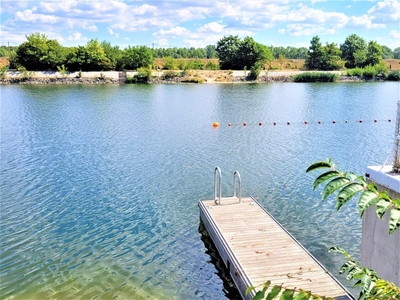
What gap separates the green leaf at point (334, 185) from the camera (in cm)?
280

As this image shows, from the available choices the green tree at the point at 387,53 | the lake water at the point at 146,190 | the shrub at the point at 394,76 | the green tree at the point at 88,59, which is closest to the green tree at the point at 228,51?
the green tree at the point at 88,59

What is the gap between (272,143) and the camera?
22734mm

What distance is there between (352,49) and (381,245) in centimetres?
8891

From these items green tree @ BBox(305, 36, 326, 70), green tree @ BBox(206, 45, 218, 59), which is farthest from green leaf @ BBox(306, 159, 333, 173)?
green tree @ BBox(206, 45, 218, 59)

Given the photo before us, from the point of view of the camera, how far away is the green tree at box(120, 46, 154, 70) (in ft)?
247

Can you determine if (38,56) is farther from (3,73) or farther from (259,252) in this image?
(259,252)

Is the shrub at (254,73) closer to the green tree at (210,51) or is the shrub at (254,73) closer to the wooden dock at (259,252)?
the wooden dock at (259,252)

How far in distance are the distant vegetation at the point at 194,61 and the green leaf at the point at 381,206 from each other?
236 feet


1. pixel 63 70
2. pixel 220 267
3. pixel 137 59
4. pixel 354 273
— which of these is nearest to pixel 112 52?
pixel 137 59

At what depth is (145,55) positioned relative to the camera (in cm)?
7562

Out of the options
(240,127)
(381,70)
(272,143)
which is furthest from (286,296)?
(381,70)

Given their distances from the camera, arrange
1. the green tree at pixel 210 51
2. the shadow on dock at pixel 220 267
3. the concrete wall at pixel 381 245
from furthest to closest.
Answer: the green tree at pixel 210 51 < the shadow on dock at pixel 220 267 < the concrete wall at pixel 381 245

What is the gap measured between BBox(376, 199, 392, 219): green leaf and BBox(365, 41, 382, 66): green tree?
8899 centimetres

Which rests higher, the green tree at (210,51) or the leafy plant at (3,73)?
the green tree at (210,51)
